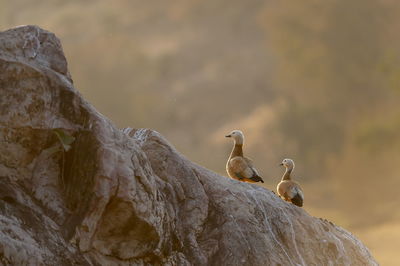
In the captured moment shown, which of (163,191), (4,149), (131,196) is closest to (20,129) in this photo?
(4,149)

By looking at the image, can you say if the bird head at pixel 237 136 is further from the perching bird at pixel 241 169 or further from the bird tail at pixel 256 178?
the bird tail at pixel 256 178

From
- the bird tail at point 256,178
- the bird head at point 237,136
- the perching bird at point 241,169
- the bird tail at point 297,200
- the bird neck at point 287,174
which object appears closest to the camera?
the bird tail at point 297,200

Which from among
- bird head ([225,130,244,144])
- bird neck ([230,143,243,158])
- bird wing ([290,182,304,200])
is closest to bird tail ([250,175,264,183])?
bird wing ([290,182,304,200])

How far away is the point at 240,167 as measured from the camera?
755 inches

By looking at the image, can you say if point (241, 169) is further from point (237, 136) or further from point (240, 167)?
point (237, 136)

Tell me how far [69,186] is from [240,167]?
311 inches

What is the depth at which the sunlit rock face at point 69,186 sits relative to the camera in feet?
37.4

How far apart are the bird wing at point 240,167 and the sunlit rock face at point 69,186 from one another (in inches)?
214

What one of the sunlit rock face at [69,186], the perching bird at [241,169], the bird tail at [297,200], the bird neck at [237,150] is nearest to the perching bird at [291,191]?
the bird tail at [297,200]

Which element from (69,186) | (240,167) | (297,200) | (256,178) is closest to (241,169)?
(240,167)

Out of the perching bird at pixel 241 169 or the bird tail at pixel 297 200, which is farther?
the perching bird at pixel 241 169

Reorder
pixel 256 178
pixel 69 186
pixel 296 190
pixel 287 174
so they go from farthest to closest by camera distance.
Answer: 1. pixel 287 174
2. pixel 296 190
3. pixel 256 178
4. pixel 69 186

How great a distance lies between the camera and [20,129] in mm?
11820

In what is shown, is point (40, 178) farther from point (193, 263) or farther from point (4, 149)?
point (193, 263)
